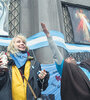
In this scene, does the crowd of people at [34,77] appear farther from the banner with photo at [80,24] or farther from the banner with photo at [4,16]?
the banner with photo at [80,24]

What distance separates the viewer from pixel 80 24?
262 inches

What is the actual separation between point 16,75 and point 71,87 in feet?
3.41

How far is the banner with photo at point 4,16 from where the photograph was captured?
5180 millimetres

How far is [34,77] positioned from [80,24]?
4928 mm

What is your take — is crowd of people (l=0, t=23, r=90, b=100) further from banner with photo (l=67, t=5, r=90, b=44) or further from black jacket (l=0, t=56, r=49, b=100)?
banner with photo (l=67, t=5, r=90, b=44)

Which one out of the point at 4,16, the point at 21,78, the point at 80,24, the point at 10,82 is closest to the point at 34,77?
the point at 21,78

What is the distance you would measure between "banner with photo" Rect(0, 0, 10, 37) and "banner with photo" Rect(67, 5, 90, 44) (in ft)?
10.4

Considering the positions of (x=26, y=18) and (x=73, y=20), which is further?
(x=73, y=20)

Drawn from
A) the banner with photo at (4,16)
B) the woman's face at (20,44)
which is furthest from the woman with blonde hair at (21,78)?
the banner with photo at (4,16)

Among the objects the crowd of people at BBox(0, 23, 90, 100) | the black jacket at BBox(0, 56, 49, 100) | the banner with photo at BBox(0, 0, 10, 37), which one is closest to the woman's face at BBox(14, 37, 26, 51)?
the crowd of people at BBox(0, 23, 90, 100)

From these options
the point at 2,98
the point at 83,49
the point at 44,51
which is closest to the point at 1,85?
the point at 2,98

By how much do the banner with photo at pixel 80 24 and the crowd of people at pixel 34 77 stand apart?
4.02 m

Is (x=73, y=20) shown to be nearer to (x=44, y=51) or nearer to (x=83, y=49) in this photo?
(x=83, y=49)

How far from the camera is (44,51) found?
4707 mm
